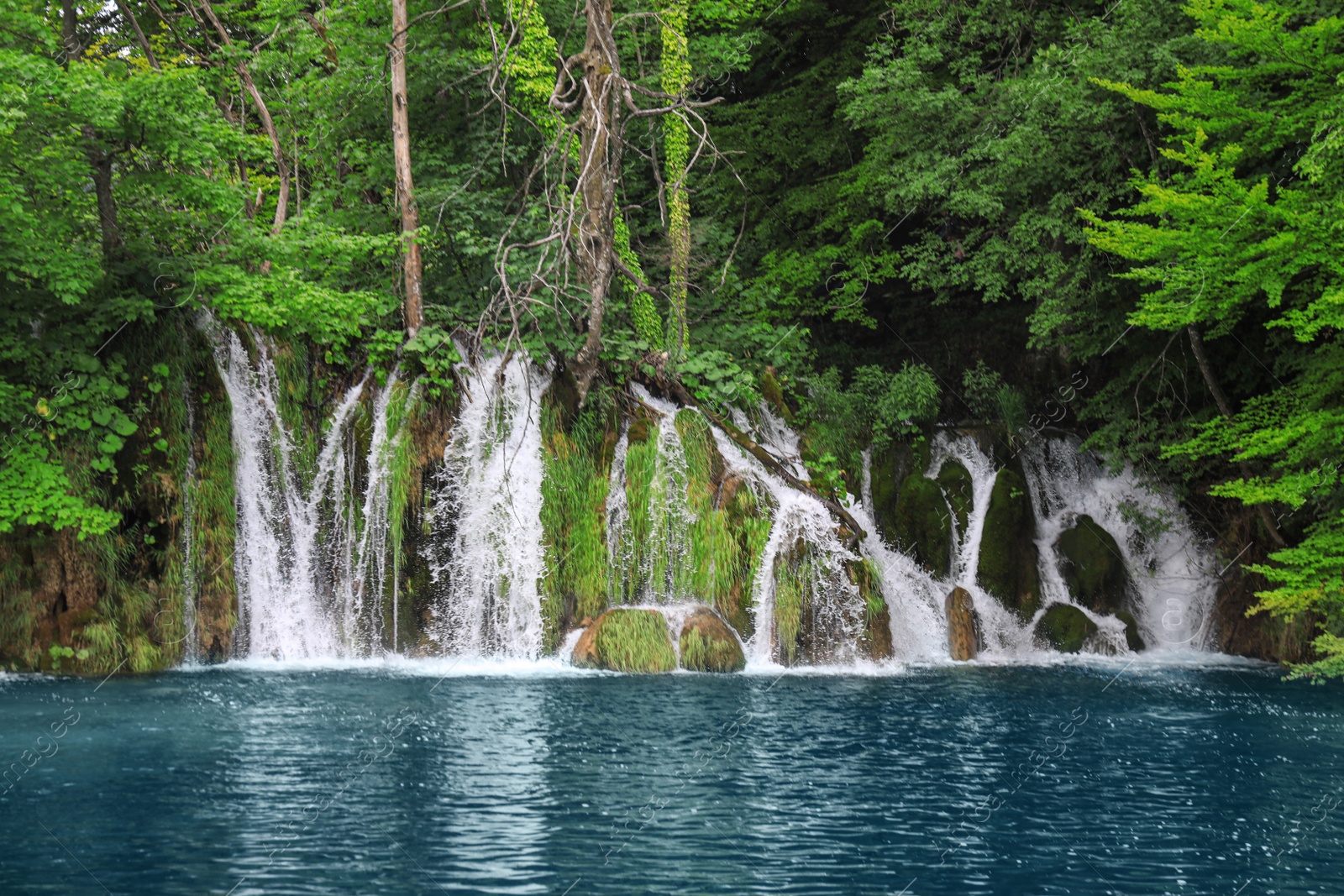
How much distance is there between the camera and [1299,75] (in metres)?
12.9

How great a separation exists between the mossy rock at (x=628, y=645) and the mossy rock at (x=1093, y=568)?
239 inches

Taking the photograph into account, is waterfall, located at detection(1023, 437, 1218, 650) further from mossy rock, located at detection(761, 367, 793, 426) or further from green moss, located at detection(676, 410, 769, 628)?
green moss, located at detection(676, 410, 769, 628)

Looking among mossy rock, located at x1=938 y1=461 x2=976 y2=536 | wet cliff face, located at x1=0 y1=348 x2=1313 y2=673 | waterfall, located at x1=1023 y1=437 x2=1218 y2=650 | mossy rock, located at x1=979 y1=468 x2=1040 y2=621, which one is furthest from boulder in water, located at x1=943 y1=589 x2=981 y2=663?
waterfall, located at x1=1023 y1=437 x2=1218 y2=650

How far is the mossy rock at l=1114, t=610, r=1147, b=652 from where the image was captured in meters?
15.0

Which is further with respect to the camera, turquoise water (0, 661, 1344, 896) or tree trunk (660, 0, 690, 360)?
tree trunk (660, 0, 690, 360)

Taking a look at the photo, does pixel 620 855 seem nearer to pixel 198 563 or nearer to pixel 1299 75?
pixel 198 563

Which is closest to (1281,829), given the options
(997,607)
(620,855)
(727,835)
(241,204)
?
(727,835)

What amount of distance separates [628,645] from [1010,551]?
574cm

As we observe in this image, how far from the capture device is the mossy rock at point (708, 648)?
12.8m

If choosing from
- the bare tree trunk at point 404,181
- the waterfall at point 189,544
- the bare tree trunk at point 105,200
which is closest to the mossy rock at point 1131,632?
the bare tree trunk at point 404,181

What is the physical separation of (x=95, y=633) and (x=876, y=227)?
12.3 m

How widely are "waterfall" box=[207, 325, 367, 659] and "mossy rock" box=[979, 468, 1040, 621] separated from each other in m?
8.36

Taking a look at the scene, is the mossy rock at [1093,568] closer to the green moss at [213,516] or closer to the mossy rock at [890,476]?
the mossy rock at [890,476]

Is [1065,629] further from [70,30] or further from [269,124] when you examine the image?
[70,30]
